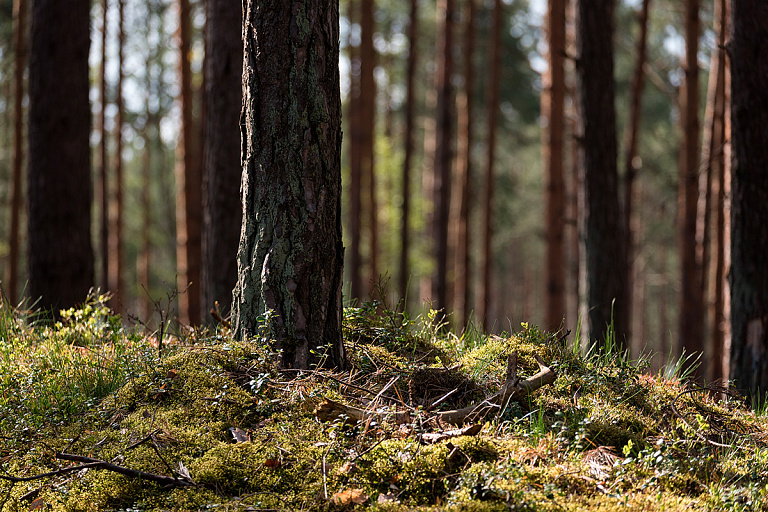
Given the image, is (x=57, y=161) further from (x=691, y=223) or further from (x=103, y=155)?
(x=691, y=223)

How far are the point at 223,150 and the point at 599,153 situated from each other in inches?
174

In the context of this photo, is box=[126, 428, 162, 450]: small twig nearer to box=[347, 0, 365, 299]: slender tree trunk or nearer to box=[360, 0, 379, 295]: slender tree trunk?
box=[360, 0, 379, 295]: slender tree trunk

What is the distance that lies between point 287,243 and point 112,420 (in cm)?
125

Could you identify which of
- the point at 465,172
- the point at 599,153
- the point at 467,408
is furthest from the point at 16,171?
the point at 467,408

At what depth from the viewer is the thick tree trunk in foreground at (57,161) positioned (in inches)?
246

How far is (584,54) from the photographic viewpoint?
745 cm

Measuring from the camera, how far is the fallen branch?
9.53ft

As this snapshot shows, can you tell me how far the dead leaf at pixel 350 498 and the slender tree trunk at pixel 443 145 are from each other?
35.7 feet

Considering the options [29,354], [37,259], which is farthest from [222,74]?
[29,354]

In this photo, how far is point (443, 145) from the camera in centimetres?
1334

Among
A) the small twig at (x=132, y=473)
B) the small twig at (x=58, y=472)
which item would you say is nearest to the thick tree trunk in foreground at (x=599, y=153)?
the small twig at (x=132, y=473)

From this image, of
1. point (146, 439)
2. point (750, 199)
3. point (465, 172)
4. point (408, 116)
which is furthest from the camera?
point (465, 172)

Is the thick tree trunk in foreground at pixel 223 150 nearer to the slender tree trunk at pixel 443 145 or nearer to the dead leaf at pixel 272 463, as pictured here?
the dead leaf at pixel 272 463

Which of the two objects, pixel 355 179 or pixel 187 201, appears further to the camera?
pixel 355 179
